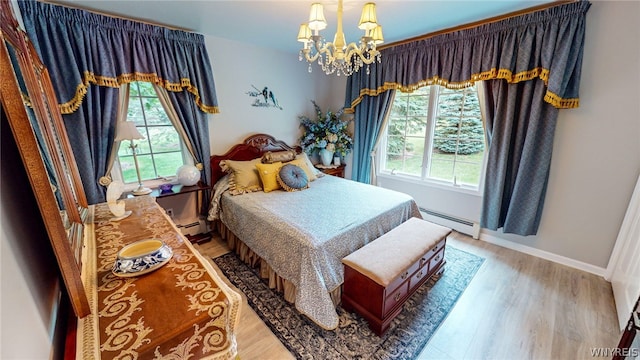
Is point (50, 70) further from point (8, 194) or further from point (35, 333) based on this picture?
point (35, 333)

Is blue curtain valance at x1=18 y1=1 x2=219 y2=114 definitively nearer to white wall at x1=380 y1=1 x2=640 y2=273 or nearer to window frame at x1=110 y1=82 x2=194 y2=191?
window frame at x1=110 y1=82 x2=194 y2=191

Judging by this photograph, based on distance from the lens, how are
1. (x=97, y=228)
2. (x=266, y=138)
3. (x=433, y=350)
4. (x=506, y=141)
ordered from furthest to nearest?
(x=266, y=138) → (x=506, y=141) → (x=433, y=350) → (x=97, y=228)

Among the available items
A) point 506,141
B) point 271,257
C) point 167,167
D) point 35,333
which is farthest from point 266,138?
point 35,333

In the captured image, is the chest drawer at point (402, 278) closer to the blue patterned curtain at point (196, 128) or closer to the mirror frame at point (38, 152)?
the mirror frame at point (38, 152)

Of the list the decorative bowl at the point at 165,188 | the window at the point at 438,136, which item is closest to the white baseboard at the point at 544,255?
the window at the point at 438,136

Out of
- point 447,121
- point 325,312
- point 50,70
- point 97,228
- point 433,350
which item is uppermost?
point 50,70

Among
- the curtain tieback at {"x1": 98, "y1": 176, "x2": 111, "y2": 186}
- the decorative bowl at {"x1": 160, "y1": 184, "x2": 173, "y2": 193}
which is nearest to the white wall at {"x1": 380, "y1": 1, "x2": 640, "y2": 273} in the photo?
the decorative bowl at {"x1": 160, "y1": 184, "x2": 173, "y2": 193}

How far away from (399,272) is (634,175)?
2251mm

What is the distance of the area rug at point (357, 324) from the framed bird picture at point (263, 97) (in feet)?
7.21

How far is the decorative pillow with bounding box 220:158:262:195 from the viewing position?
111 inches

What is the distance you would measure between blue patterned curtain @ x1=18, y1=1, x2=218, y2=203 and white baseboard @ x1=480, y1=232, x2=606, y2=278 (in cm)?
385

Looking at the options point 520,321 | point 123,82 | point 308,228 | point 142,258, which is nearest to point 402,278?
point 308,228

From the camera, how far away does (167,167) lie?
2963 mm

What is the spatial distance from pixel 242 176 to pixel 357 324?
1.91 m
